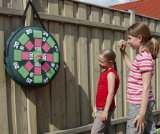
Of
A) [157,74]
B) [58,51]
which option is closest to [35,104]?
[58,51]

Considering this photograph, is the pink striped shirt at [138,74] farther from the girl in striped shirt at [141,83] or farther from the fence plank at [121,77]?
the fence plank at [121,77]

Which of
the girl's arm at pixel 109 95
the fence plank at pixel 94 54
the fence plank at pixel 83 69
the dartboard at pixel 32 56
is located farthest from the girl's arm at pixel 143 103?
the fence plank at pixel 94 54

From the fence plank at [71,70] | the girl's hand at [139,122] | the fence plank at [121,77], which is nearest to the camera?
the girl's hand at [139,122]

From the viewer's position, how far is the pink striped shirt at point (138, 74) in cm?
314

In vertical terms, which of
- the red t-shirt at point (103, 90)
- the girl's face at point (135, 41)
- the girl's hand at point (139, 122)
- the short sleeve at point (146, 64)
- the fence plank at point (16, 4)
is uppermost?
the fence plank at point (16, 4)

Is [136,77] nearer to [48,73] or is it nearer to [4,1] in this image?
[48,73]

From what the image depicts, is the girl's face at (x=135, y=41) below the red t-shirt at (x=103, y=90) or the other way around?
the other way around

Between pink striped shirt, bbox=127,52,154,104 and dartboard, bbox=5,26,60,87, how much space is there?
113 centimetres

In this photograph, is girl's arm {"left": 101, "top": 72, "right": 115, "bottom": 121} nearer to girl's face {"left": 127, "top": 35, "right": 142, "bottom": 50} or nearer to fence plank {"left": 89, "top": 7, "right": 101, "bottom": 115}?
girl's face {"left": 127, "top": 35, "right": 142, "bottom": 50}

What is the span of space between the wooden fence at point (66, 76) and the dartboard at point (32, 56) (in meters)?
0.14

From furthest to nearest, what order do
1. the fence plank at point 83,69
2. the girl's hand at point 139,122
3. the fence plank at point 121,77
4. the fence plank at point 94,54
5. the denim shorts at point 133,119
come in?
the fence plank at point 121,77 < the fence plank at point 94,54 < the fence plank at point 83,69 < the denim shorts at point 133,119 < the girl's hand at point 139,122

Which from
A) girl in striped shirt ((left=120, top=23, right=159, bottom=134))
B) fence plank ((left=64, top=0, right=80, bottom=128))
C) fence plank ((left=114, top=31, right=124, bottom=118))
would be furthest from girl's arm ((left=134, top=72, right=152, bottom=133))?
fence plank ((left=114, top=31, right=124, bottom=118))

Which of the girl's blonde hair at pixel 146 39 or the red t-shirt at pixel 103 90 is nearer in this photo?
the girl's blonde hair at pixel 146 39

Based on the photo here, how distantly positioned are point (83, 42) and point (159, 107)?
8.78 feet
